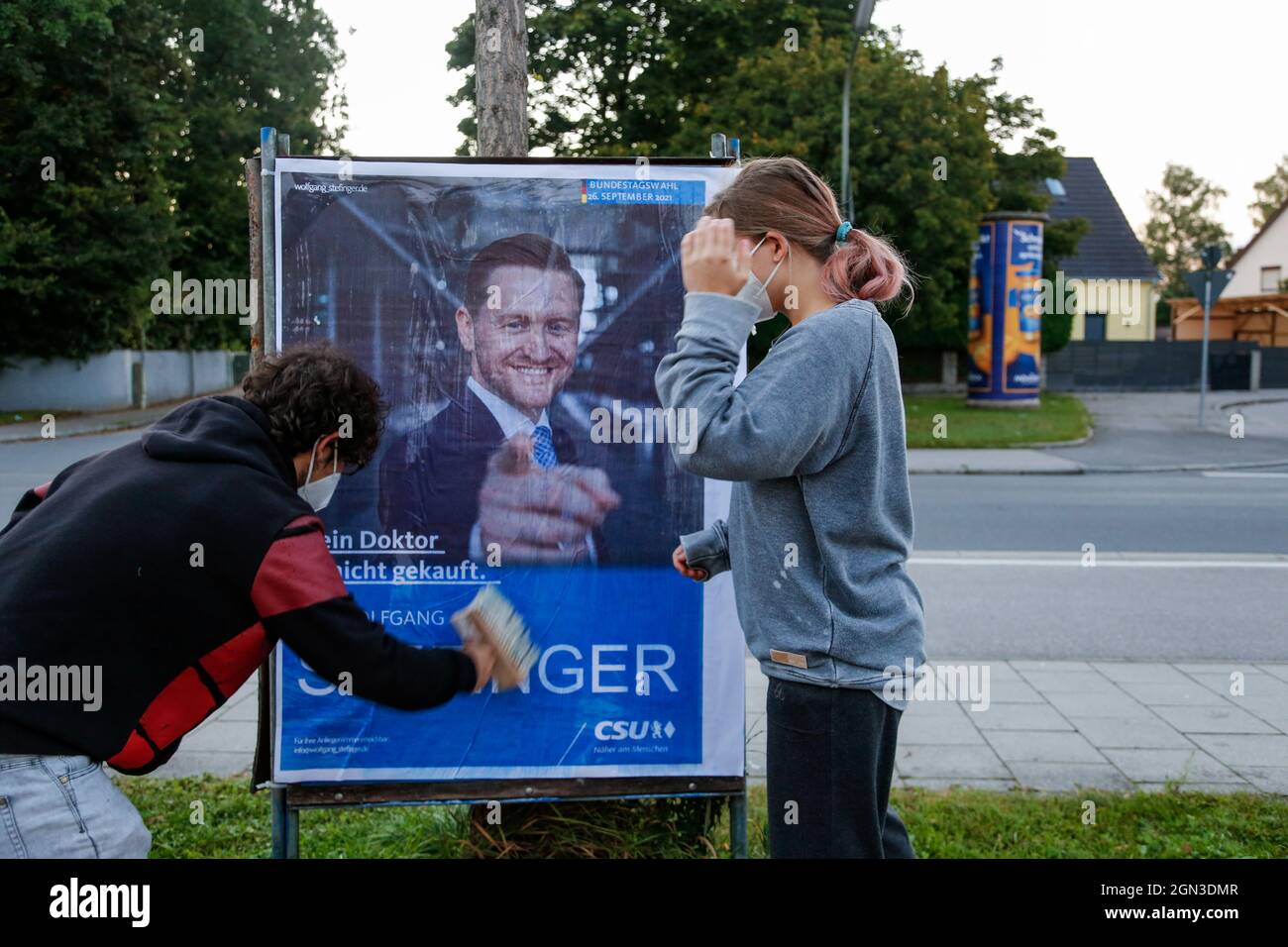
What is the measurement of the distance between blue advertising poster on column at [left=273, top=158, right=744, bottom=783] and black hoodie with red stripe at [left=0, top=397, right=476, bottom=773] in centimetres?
81

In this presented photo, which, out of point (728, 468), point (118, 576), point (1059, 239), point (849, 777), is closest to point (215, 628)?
point (118, 576)

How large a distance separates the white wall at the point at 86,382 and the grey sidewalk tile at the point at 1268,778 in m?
28.2

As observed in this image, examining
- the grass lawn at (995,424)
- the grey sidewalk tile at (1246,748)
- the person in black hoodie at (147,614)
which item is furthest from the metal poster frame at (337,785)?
the grass lawn at (995,424)

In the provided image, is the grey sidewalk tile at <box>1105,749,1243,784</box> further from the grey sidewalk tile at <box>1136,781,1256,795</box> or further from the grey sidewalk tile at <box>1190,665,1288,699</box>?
the grey sidewalk tile at <box>1190,665,1288,699</box>

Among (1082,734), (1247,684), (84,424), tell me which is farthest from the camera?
(84,424)

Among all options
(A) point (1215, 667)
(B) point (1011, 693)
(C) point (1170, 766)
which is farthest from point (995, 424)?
(C) point (1170, 766)

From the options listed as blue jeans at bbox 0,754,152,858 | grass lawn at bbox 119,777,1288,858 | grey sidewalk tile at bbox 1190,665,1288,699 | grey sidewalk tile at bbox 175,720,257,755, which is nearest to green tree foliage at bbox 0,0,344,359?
grey sidewalk tile at bbox 175,720,257,755

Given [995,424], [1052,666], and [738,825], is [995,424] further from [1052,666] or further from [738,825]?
[738,825]

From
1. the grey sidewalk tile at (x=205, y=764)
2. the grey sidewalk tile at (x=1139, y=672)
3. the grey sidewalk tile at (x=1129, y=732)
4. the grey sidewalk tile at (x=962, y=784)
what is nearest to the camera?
the grey sidewalk tile at (x=962, y=784)

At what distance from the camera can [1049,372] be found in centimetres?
3469

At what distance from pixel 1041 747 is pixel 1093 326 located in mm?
44565

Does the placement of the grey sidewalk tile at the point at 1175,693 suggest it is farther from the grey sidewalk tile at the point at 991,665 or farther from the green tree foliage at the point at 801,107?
the green tree foliage at the point at 801,107

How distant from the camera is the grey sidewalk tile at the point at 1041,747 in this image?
4668 mm

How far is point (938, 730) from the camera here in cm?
507
